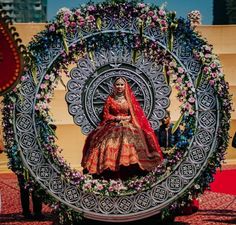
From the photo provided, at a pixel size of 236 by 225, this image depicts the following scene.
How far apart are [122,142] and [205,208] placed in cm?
203

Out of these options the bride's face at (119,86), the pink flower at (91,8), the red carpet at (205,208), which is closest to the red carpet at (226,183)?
the red carpet at (205,208)

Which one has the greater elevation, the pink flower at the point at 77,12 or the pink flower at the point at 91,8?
the pink flower at the point at 91,8

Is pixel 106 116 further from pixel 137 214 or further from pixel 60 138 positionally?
pixel 60 138

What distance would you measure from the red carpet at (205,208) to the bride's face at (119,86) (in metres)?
1.56

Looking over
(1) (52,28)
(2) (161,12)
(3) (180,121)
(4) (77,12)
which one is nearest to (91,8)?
(4) (77,12)

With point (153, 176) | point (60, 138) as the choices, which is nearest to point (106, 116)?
point (153, 176)

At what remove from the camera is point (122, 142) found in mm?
7445

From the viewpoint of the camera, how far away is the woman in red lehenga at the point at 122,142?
7.39m

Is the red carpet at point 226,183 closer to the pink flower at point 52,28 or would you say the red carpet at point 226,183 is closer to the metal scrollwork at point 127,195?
the metal scrollwork at point 127,195

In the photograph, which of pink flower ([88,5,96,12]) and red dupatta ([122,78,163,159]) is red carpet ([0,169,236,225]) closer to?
red dupatta ([122,78,163,159])

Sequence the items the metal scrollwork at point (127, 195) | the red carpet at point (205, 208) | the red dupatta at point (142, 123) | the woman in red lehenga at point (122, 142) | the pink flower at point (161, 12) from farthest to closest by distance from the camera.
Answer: the red carpet at point (205, 208) → the red dupatta at point (142, 123) → the woman in red lehenga at point (122, 142) → the pink flower at point (161, 12) → the metal scrollwork at point (127, 195)

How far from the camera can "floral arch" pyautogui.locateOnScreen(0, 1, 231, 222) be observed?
275 inches

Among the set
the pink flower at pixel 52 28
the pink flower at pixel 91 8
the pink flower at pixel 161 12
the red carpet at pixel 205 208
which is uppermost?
the pink flower at pixel 91 8

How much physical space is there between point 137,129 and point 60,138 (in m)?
6.30
